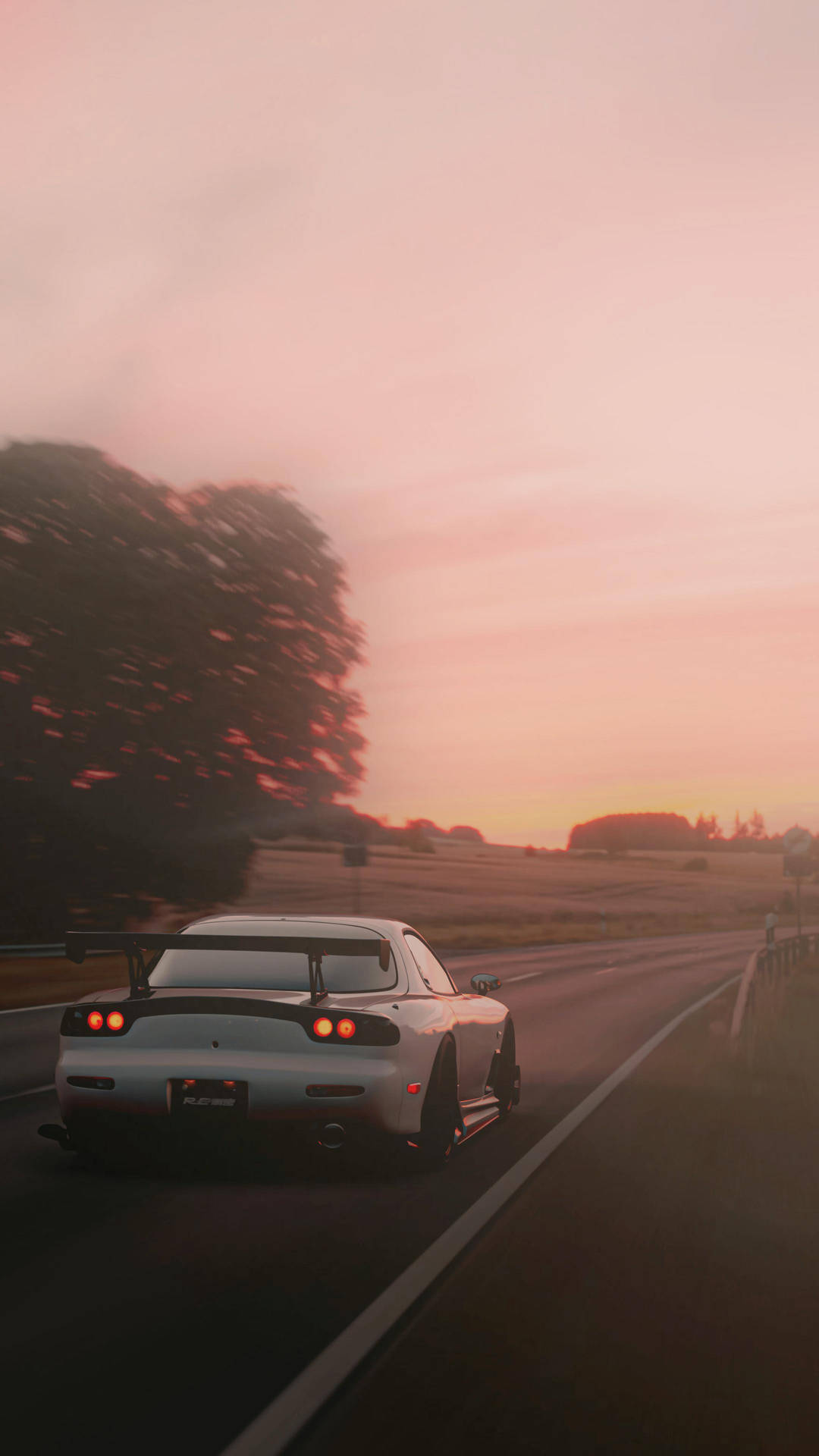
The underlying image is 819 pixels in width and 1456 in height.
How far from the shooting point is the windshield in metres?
7.14

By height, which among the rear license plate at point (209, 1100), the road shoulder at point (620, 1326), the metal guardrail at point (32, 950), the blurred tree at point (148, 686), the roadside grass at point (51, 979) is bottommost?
the roadside grass at point (51, 979)

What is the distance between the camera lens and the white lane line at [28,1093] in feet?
32.8

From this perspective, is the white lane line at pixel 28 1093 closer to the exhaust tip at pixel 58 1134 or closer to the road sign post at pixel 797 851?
the exhaust tip at pixel 58 1134

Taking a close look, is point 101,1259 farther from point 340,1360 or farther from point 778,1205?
point 778,1205

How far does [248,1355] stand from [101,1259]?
54.5 inches

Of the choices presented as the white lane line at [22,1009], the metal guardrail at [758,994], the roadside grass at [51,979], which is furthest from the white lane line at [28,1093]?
the roadside grass at [51,979]

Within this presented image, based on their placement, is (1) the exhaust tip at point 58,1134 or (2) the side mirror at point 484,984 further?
(2) the side mirror at point 484,984

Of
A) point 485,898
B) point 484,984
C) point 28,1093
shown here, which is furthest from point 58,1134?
point 485,898

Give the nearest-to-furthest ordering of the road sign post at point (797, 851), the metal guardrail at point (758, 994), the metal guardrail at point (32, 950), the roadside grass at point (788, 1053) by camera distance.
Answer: the roadside grass at point (788, 1053) < the metal guardrail at point (758, 994) < the metal guardrail at point (32, 950) < the road sign post at point (797, 851)

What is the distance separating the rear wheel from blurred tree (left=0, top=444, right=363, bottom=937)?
18.5 m

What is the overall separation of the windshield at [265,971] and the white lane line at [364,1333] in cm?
129

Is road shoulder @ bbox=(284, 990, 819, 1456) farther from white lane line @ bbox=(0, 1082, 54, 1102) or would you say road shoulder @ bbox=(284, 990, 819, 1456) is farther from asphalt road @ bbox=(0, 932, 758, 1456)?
white lane line @ bbox=(0, 1082, 54, 1102)

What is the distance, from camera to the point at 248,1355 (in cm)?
420

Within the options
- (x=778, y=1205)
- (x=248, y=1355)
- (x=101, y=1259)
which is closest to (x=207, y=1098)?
(x=101, y=1259)
